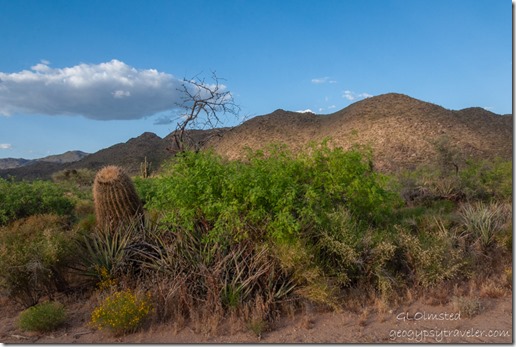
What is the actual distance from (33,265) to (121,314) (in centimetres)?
215

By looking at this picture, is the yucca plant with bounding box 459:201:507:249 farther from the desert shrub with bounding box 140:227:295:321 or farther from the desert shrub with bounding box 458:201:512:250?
the desert shrub with bounding box 140:227:295:321

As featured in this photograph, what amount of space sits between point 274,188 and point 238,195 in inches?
24.5

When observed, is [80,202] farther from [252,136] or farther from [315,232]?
[252,136]

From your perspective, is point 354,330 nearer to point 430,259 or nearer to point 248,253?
point 248,253

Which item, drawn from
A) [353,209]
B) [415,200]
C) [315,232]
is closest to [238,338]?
[315,232]

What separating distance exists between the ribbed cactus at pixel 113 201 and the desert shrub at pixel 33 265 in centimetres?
125

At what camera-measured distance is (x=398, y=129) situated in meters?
32.9

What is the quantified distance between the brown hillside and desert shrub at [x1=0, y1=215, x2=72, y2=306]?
17713 mm

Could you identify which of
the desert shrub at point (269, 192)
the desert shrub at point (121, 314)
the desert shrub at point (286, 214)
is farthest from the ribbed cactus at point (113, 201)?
the desert shrub at point (121, 314)

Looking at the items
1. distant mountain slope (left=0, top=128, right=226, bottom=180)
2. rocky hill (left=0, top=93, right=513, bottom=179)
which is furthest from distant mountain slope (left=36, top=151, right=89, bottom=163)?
rocky hill (left=0, top=93, right=513, bottom=179)

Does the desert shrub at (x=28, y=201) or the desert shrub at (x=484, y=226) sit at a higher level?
the desert shrub at (x=28, y=201)

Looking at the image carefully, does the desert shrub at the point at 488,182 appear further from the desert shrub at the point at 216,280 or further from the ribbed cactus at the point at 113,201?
the ribbed cactus at the point at 113,201

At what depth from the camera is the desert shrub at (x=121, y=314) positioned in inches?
289

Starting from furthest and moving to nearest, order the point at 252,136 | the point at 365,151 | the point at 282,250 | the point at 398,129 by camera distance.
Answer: the point at 252,136
the point at 398,129
the point at 365,151
the point at 282,250
